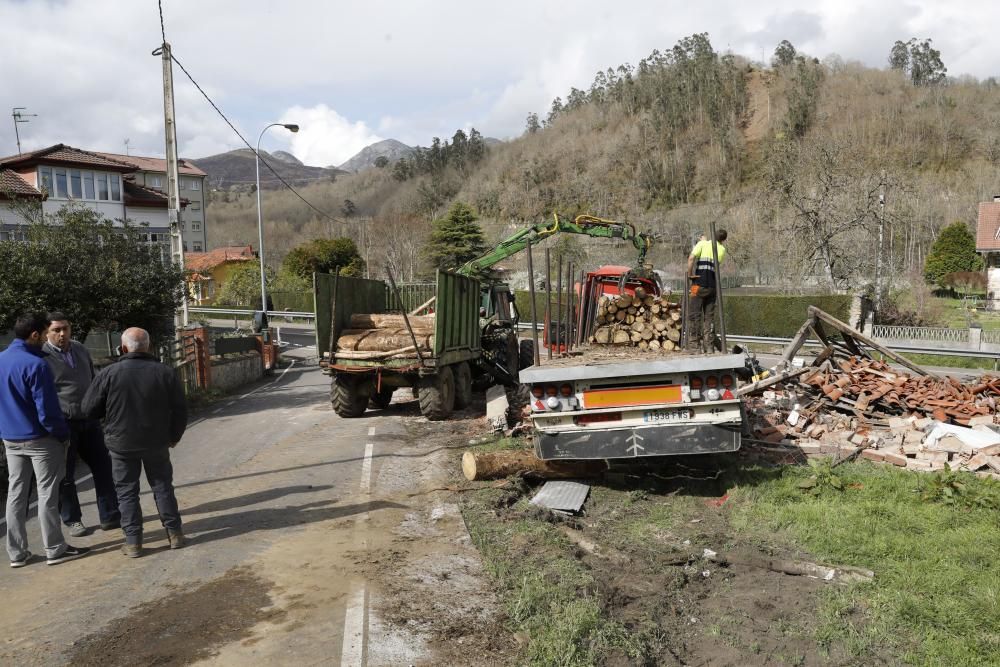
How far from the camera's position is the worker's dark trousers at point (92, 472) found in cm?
608

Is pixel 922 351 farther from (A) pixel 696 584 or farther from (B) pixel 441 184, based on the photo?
(B) pixel 441 184

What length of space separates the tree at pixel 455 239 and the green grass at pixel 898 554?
43175mm

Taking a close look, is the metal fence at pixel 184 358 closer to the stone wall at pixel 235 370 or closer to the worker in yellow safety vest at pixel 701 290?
the stone wall at pixel 235 370

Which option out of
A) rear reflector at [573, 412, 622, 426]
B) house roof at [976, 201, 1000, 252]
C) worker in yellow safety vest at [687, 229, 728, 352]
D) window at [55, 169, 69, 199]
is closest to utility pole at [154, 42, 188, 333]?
worker in yellow safety vest at [687, 229, 728, 352]

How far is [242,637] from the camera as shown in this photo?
13.4 feet

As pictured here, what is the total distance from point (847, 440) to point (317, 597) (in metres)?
6.61

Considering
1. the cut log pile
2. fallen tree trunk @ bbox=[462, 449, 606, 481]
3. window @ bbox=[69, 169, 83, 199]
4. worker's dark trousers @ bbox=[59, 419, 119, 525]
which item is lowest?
fallen tree trunk @ bbox=[462, 449, 606, 481]

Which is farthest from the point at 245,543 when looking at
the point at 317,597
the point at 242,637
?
the point at 242,637

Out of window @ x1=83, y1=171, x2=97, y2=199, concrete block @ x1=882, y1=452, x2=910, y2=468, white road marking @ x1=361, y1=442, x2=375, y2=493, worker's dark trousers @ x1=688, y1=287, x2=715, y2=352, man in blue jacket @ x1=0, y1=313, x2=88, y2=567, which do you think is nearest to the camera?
man in blue jacket @ x1=0, y1=313, x2=88, y2=567

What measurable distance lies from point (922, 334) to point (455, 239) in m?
32.9

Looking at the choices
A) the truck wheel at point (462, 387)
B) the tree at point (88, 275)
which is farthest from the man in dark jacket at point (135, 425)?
the truck wheel at point (462, 387)

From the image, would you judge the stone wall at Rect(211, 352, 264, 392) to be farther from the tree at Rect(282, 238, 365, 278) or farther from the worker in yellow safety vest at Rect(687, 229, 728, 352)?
the tree at Rect(282, 238, 365, 278)

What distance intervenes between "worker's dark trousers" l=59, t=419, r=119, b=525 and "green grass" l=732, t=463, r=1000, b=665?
5.31 m

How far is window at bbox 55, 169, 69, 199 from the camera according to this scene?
38.7m
